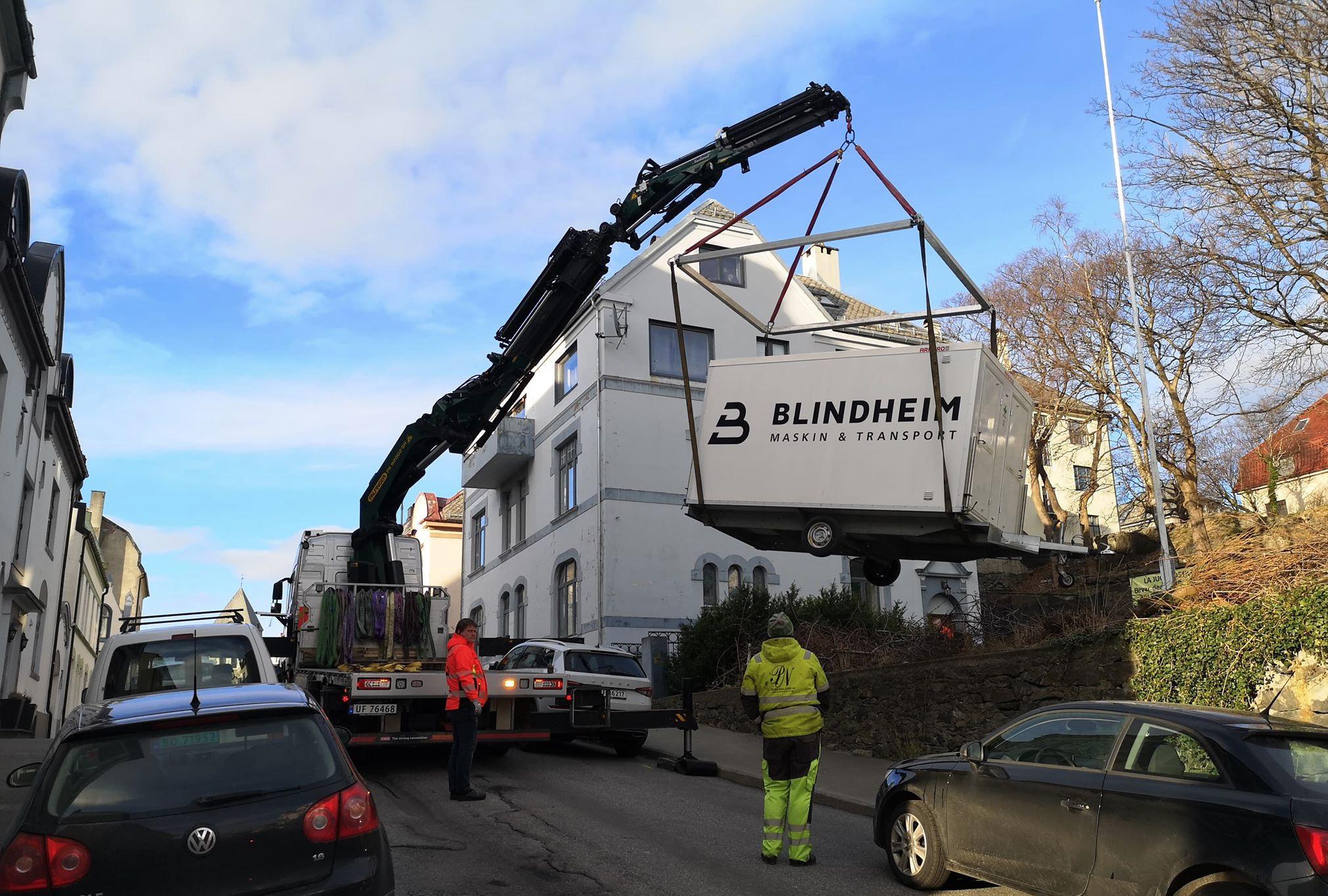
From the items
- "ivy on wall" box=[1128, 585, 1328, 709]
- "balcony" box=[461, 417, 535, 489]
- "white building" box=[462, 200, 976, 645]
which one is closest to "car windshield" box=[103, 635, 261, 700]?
"ivy on wall" box=[1128, 585, 1328, 709]

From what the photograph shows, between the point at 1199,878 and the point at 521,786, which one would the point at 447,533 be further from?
the point at 1199,878

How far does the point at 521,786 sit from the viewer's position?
1141 cm

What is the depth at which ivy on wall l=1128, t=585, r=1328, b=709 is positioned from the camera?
31.3ft

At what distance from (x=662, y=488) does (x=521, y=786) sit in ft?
51.4

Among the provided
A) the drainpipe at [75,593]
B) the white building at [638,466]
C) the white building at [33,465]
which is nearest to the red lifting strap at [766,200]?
the white building at [33,465]

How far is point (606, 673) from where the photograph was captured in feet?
50.2

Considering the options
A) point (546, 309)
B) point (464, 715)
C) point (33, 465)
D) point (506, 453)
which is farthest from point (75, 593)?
point (464, 715)

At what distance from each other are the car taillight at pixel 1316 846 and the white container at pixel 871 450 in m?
5.15

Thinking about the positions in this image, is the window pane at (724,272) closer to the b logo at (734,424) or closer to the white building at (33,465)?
the white building at (33,465)

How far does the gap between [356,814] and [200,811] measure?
26.9 inches

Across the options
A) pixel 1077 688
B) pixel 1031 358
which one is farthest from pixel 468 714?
pixel 1031 358

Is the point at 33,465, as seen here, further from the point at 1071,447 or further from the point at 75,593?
the point at 1071,447

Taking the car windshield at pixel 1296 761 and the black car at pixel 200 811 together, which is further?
the car windshield at pixel 1296 761

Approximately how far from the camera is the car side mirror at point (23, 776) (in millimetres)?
5395
